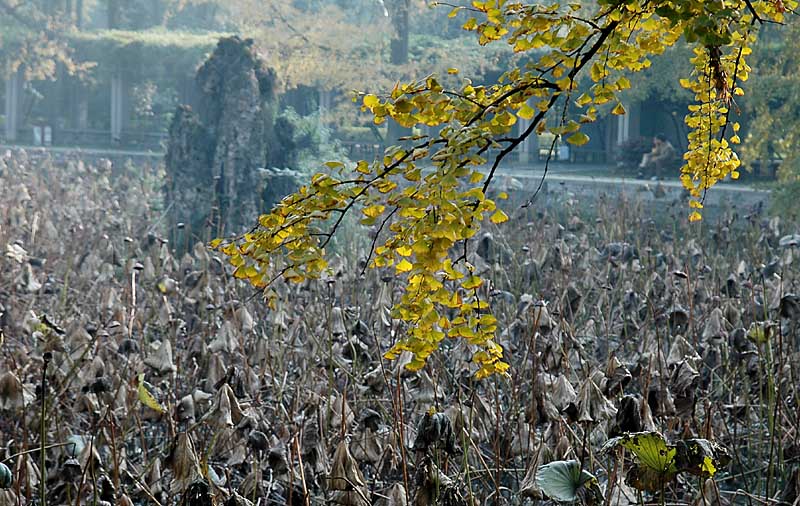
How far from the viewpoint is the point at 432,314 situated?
74.6 inches

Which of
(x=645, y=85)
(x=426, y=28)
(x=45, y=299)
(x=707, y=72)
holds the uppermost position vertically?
(x=426, y=28)

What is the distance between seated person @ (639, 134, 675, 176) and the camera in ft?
46.2

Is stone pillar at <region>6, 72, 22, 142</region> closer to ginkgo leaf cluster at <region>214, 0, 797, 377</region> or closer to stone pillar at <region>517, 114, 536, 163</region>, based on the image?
stone pillar at <region>517, 114, 536, 163</region>

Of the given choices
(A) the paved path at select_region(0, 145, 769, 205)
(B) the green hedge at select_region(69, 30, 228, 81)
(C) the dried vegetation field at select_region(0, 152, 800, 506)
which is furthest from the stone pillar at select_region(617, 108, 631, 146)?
(C) the dried vegetation field at select_region(0, 152, 800, 506)

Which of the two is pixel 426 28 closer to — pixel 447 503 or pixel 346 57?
pixel 346 57

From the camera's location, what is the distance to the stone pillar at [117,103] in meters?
21.9

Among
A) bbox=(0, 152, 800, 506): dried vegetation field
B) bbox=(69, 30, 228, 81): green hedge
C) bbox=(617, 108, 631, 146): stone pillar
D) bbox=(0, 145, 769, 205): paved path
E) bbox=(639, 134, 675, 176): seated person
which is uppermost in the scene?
bbox=(69, 30, 228, 81): green hedge

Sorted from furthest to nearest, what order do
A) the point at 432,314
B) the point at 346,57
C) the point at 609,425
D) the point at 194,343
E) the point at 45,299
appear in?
the point at 346,57
the point at 45,299
the point at 194,343
the point at 609,425
the point at 432,314

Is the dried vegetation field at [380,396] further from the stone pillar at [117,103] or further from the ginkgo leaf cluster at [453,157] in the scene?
the stone pillar at [117,103]

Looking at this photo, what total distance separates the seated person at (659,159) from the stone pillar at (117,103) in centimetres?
1172

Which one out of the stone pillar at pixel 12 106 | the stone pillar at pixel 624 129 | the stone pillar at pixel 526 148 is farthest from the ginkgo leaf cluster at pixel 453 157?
the stone pillar at pixel 12 106

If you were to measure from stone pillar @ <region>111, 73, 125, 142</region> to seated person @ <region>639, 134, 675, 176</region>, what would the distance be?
1172 cm

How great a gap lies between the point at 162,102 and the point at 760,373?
20.9 m

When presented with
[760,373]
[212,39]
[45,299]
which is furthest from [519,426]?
[212,39]
